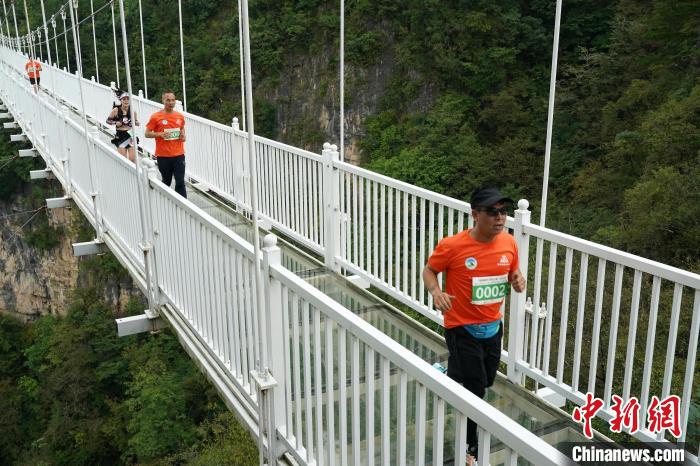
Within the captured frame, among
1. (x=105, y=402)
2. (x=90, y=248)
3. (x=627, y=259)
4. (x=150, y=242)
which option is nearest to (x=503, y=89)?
(x=105, y=402)

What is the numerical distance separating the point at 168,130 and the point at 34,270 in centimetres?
2877

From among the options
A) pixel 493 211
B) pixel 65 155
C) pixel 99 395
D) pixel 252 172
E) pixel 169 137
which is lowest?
pixel 99 395

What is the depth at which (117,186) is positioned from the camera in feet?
16.9

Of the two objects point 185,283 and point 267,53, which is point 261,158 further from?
point 267,53

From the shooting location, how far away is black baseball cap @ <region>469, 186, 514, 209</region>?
255cm

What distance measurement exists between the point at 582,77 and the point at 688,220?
975cm

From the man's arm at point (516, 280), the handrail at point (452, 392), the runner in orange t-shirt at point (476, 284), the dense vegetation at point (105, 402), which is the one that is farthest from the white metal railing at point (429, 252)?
the dense vegetation at point (105, 402)

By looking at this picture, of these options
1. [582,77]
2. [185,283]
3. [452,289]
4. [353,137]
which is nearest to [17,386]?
[353,137]

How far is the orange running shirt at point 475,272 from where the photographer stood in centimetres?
264

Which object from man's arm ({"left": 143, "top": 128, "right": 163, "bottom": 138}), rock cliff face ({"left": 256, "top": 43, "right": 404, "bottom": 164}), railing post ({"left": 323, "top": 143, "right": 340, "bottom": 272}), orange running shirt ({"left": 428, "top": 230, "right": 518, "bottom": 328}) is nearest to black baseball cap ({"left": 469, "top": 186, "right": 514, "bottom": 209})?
orange running shirt ({"left": 428, "top": 230, "right": 518, "bottom": 328})

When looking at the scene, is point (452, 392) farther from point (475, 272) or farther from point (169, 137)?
point (169, 137)

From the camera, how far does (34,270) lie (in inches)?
1245

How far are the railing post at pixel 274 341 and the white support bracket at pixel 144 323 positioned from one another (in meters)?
2.03

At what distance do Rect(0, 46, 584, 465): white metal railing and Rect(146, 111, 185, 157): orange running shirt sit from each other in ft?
2.53
